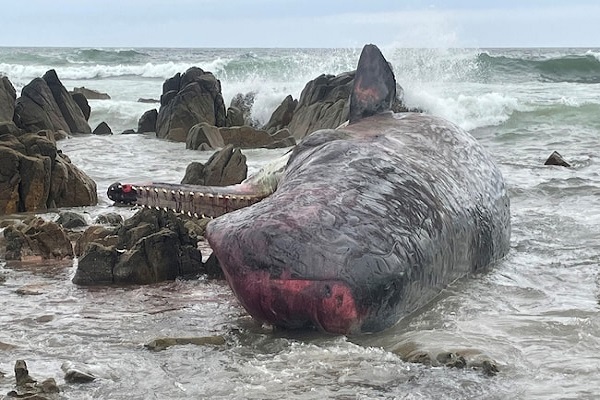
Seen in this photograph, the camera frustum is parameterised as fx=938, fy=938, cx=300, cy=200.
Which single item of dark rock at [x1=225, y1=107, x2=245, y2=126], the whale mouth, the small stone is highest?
the whale mouth

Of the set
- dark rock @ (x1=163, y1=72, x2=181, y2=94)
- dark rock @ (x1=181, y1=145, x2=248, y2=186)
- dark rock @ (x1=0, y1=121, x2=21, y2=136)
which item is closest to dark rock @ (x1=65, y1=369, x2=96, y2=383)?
dark rock @ (x1=181, y1=145, x2=248, y2=186)

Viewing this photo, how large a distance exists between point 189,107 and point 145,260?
45.9 ft

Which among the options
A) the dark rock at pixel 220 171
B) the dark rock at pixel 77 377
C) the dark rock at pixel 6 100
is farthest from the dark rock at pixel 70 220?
the dark rock at pixel 6 100

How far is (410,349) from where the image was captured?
4379 mm

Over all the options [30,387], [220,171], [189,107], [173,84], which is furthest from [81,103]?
[30,387]

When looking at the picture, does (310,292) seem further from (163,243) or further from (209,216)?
(209,216)

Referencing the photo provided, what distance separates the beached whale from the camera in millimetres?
4406

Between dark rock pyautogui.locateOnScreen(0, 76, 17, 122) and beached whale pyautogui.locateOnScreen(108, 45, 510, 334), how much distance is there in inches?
440

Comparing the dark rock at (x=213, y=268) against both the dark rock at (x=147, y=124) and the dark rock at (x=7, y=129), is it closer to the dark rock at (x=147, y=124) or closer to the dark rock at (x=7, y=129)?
the dark rock at (x=7, y=129)

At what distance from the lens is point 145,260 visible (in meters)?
5.98

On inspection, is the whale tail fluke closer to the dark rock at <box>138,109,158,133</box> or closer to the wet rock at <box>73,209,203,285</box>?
the wet rock at <box>73,209,203,285</box>

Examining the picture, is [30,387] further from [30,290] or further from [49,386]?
[30,290]

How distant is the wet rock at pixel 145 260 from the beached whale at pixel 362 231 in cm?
93

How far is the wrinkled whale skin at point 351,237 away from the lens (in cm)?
440
